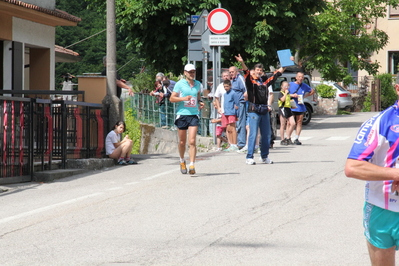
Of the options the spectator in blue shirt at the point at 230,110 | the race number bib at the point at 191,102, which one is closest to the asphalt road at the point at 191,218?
the race number bib at the point at 191,102

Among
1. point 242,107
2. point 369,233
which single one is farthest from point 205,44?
point 369,233

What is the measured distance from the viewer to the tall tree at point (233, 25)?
24.5 meters

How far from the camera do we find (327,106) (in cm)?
3653

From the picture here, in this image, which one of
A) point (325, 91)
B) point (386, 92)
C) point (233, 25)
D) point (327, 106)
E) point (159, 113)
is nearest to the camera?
point (159, 113)

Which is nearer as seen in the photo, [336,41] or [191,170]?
[191,170]

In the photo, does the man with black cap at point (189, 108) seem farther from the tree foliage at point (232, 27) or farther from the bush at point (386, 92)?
the bush at point (386, 92)

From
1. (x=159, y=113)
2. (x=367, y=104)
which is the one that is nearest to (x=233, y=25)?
(x=159, y=113)

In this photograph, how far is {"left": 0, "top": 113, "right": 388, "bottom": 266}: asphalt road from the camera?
6.28 metres

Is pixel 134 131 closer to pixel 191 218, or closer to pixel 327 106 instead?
pixel 327 106

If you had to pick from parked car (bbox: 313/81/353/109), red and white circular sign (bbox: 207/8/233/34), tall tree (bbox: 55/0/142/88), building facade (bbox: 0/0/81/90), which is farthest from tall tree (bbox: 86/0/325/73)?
tall tree (bbox: 55/0/142/88)

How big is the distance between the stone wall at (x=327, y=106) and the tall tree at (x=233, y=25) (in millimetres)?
10323

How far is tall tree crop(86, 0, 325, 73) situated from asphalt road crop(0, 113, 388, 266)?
38.5 ft

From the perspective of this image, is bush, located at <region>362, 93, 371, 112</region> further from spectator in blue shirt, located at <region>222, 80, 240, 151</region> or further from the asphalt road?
the asphalt road

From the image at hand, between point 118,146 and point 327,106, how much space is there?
75.7ft
